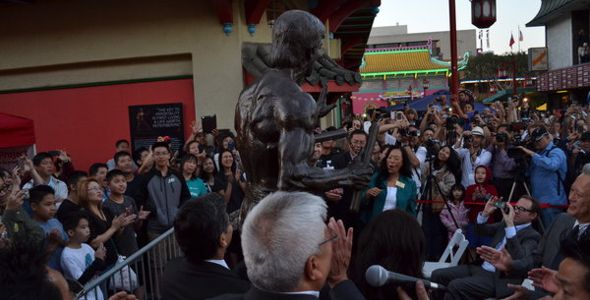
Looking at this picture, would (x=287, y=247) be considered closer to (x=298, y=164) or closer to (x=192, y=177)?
(x=298, y=164)

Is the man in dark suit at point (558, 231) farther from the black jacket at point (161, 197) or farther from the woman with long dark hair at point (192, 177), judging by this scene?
the woman with long dark hair at point (192, 177)

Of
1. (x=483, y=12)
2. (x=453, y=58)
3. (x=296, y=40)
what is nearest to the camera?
(x=296, y=40)

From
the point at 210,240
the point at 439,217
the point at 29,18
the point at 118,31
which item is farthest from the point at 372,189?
the point at 29,18

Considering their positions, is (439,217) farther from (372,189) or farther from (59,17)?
(59,17)

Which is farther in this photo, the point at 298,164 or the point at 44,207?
the point at 44,207

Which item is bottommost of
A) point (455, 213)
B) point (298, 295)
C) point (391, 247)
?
point (455, 213)

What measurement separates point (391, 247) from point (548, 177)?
474 centimetres

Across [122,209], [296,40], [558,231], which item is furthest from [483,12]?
[296,40]

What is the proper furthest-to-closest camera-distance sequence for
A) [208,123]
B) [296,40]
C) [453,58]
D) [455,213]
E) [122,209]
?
1. [453,58]
2. [208,123]
3. [455,213]
4. [122,209]
5. [296,40]

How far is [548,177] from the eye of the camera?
6637mm

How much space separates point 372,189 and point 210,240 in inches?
122

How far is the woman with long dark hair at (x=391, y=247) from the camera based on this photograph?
269 cm

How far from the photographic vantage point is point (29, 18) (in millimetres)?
9703

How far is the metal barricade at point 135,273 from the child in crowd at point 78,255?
113 millimetres
